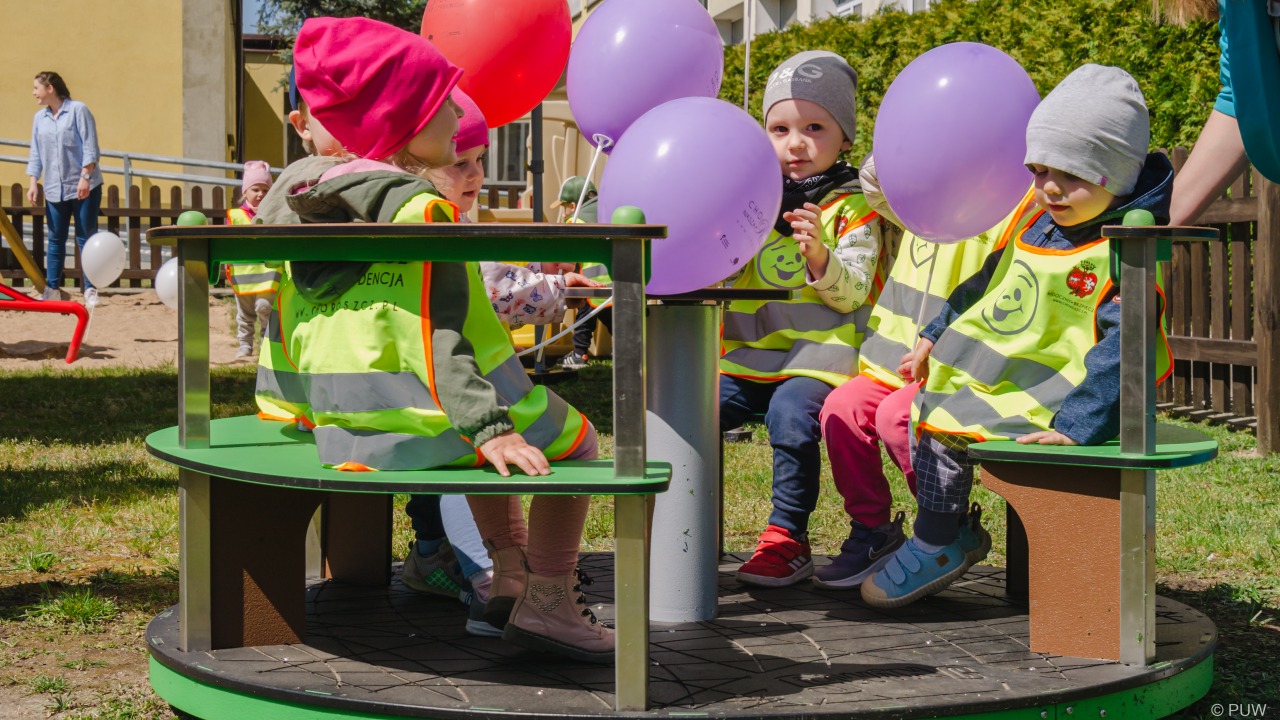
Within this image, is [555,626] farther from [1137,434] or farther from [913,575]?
[1137,434]

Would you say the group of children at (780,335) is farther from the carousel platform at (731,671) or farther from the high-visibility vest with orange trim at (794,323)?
the carousel platform at (731,671)

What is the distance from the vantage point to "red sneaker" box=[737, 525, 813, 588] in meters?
3.81

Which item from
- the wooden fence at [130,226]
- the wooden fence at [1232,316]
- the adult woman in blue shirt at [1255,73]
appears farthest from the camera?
the wooden fence at [130,226]

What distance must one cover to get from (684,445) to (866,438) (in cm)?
64

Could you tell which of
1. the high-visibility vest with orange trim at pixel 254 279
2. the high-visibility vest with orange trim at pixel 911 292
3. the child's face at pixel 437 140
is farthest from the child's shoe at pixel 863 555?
the high-visibility vest with orange trim at pixel 254 279

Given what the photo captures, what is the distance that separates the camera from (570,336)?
35.6ft

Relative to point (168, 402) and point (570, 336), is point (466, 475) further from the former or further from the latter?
point (570, 336)

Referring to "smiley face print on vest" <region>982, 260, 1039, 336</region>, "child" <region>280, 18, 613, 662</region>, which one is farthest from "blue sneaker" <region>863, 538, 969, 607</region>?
"child" <region>280, 18, 613, 662</region>

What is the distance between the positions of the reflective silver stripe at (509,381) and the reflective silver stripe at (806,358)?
3.91 ft

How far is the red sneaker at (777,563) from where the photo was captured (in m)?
3.81

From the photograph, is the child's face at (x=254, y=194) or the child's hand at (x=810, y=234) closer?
the child's hand at (x=810, y=234)

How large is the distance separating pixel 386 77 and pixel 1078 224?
1.67 metres

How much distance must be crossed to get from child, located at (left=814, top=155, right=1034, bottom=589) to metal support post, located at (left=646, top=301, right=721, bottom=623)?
508 mm

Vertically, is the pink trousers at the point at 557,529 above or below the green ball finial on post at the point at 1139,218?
below
